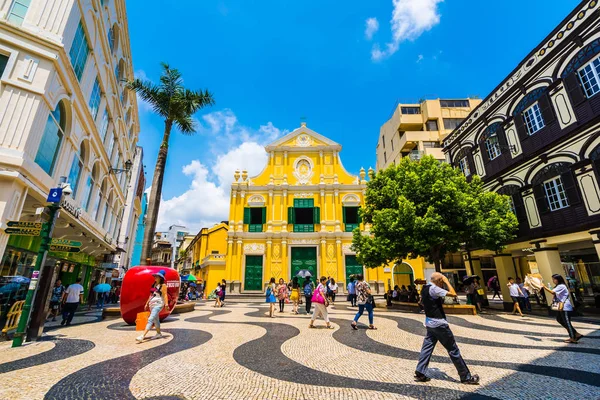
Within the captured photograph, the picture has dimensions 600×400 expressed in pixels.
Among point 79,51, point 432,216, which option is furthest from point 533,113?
point 79,51

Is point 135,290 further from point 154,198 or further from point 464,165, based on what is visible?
point 464,165

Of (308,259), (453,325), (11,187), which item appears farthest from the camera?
(308,259)

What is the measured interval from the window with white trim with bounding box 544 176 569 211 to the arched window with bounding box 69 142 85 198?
20.5 metres

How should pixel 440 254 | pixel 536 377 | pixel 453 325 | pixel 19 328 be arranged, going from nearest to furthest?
pixel 536 377
pixel 19 328
pixel 453 325
pixel 440 254

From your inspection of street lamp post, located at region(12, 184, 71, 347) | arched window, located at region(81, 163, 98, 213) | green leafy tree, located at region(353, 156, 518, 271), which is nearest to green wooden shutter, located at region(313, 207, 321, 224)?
green leafy tree, located at region(353, 156, 518, 271)

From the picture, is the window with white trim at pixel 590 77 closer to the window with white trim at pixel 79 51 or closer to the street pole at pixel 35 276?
the street pole at pixel 35 276

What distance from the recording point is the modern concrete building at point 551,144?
11.5m

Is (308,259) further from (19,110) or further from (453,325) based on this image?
(19,110)

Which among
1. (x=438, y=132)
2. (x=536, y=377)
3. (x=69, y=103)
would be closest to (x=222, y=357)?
(x=536, y=377)

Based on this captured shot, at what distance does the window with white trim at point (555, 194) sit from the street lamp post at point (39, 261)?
18.4 m

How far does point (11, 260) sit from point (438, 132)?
35573 mm

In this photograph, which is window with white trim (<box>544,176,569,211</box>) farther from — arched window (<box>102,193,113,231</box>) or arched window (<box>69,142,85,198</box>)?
arched window (<box>102,193,113,231</box>)

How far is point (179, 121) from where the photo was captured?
14.1m

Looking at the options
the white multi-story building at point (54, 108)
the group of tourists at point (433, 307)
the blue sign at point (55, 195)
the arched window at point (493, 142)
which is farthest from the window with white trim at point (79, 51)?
the arched window at point (493, 142)
